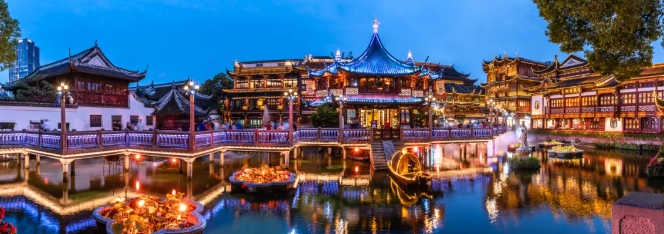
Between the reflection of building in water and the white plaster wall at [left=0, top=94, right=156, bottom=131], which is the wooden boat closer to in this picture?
the reflection of building in water

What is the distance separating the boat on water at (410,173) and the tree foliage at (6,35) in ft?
55.3

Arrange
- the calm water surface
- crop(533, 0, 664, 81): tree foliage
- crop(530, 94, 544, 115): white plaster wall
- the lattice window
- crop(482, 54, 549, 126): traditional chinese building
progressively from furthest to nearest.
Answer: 1. crop(482, 54, 549, 126): traditional chinese building
2. crop(530, 94, 544, 115): white plaster wall
3. the lattice window
4. the calm water surface
5. crop(533, 0, 664, 81): tree foliage

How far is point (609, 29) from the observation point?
9.19 meters

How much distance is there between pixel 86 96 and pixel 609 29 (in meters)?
31.7

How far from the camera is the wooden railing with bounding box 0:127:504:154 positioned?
17.2 meters

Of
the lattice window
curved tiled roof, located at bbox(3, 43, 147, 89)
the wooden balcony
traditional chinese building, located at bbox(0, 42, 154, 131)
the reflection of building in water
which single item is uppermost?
curved tiled roof, located at bbox(3, 43, 147, 89)

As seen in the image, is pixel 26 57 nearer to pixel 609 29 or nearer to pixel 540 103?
pixel 540 103

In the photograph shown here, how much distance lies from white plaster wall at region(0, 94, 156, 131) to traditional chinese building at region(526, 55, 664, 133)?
147 ft

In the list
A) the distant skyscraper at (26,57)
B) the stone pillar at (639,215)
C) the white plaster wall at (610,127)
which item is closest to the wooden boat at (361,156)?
the stone pillar at (639,215)

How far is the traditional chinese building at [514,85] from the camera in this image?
201ft

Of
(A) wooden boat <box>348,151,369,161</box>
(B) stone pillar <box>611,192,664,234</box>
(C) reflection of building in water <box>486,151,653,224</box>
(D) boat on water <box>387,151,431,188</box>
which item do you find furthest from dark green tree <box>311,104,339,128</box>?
(B) stone pillar <box>611,192,664,234</box>

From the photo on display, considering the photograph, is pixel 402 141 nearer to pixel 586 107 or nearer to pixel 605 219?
pixel 605 219

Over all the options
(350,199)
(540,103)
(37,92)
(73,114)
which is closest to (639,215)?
(350,199)

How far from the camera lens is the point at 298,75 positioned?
1922 inches
